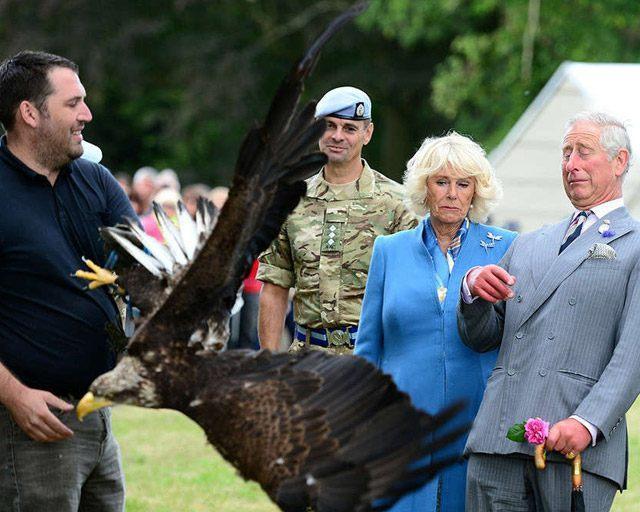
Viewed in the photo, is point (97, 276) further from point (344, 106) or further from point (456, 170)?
point (344, 106)

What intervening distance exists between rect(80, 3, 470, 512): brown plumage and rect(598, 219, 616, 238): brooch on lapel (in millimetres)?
962

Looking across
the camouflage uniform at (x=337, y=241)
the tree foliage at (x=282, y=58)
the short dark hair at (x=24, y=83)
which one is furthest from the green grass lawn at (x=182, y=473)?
the tree foliage at (x=282, y=58)

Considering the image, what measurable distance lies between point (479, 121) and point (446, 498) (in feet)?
70.6

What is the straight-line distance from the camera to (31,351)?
516 centimetres

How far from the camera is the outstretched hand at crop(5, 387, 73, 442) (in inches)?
196

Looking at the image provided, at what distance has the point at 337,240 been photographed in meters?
6.30

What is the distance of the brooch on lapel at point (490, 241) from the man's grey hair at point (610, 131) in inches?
26.9

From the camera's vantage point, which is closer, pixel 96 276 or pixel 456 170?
pixel 96 276

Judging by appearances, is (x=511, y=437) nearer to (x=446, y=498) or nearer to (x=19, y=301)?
(x=446, y=498)

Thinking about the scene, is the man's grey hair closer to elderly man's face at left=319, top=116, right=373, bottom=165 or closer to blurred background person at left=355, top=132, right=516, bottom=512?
blurred background person at left=355, top=132, right=516, bottom=512

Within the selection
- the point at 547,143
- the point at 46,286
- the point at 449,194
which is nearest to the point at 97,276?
the point at 46,286

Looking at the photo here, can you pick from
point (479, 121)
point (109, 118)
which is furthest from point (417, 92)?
point (109, 118)

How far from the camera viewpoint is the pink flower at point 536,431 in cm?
468

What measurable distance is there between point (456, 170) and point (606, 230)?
76 cm
